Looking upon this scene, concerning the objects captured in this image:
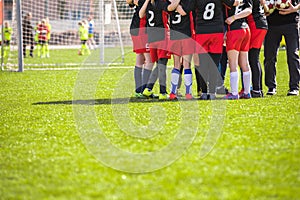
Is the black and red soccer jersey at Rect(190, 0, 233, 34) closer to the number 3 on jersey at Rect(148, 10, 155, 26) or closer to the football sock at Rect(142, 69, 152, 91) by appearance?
the number 3 on jersey at Rect(148, 10, 155, 26)

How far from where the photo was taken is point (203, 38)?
8797 millimetres

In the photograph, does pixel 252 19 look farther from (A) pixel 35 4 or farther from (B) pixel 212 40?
(A) pixel 35 4

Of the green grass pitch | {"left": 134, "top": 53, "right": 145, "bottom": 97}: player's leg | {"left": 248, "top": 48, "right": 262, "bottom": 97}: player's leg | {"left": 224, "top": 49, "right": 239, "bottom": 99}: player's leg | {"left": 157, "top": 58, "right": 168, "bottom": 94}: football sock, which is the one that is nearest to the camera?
the green grass pitch

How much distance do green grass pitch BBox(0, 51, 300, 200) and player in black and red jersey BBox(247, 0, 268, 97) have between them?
48 centimetres

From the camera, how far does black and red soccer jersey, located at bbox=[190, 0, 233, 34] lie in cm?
874

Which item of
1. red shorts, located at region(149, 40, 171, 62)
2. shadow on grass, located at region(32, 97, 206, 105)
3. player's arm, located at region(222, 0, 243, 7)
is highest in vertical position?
player's arm, located at region(222, 0, 243, 7)

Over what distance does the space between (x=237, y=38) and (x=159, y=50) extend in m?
1.29

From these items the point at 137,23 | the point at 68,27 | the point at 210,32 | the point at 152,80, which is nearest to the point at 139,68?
the point at 152,80

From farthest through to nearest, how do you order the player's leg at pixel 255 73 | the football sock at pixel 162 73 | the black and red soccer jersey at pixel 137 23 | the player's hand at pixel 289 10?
the player's hand at pixel 289 10, the black and red soccer jersey at pixel 137 23, the player's leg at pixel 255 73, the football sock at pixel 162 73

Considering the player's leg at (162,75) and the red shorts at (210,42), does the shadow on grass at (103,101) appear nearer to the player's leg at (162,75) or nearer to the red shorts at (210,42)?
the player's leg at (162,75)

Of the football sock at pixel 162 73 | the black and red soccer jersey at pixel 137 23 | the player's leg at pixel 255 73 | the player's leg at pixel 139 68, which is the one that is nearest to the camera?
the football sock at pixel 162 73

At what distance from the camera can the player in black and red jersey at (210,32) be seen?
345 inches

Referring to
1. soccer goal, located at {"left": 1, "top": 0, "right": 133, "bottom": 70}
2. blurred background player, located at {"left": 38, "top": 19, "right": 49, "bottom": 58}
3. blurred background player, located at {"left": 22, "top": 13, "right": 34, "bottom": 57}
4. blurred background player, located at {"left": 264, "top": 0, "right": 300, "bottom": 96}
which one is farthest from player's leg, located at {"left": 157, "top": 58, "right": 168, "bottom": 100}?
blurred background player, located at {"left": 38, "top": 19, "right": 49, "bottom": 58}

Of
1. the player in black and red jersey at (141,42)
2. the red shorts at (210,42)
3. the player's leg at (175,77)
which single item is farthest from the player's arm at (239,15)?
the player in black and red jersey at (141,42)
